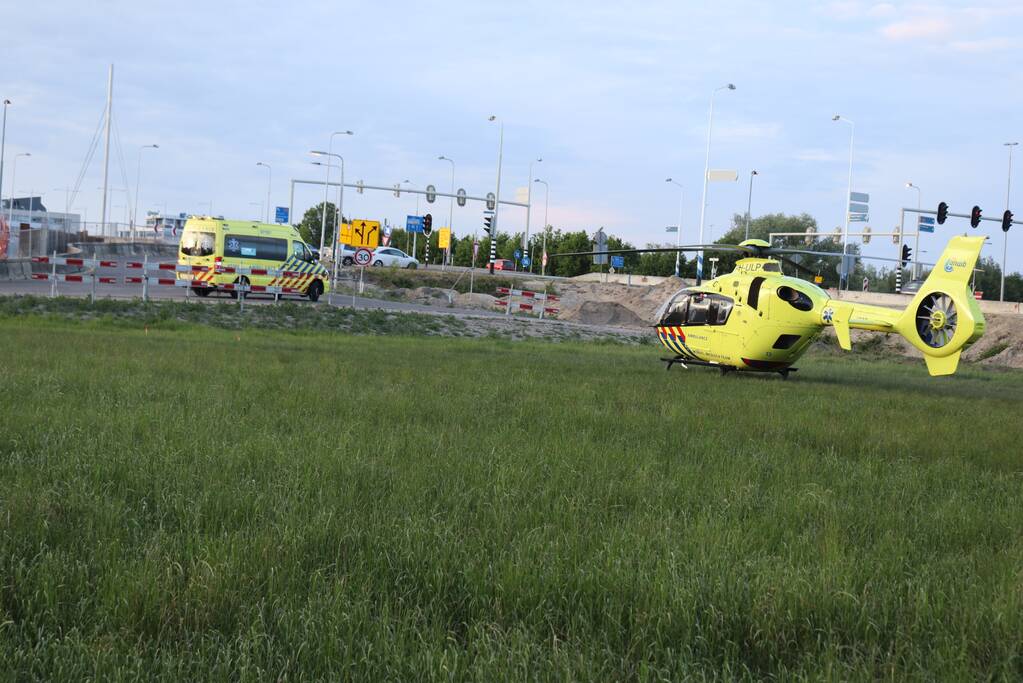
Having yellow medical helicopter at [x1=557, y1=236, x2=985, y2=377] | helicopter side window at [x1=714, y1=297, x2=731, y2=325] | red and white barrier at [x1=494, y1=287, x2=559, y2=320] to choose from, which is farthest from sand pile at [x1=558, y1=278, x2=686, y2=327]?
helicopter side window at [x1=714, y1=297, x2=731, y2=325]

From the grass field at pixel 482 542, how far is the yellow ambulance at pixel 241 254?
26727mm

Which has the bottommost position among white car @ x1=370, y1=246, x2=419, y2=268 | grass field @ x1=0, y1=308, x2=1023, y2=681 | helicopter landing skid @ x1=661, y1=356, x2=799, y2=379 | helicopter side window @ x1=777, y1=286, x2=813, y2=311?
grass field @ x1=0, y1=308, x2=1023, y2=681

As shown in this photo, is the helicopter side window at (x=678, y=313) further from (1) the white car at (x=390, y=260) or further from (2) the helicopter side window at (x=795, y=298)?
(1) the white car at (x=390, y=260)

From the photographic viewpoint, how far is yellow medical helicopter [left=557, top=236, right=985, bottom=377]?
51.6 ft

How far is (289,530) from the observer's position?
16.6 feet

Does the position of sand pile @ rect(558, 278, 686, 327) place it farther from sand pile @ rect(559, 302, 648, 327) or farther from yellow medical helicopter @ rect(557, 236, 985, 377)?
yellow medical helicopter @ rect(557, 236, 985, 377)

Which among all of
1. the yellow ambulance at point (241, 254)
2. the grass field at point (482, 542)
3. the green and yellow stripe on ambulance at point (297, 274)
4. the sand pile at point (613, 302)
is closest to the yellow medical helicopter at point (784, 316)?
the grass field at point (482, 542)

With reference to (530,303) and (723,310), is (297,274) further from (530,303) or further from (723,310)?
(723,310)

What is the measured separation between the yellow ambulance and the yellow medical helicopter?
20553 mm

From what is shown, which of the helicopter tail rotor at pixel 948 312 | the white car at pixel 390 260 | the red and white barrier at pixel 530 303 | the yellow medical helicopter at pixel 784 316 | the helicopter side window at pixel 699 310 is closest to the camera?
the helicopter tail rotor at pixel 948 312

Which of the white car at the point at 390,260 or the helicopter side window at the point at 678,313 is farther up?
the white car at the point at 390,260

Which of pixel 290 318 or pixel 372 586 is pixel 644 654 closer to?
pixel 372 586

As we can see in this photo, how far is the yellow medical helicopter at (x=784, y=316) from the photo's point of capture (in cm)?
1572

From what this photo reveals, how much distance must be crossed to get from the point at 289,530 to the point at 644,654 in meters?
2.00
